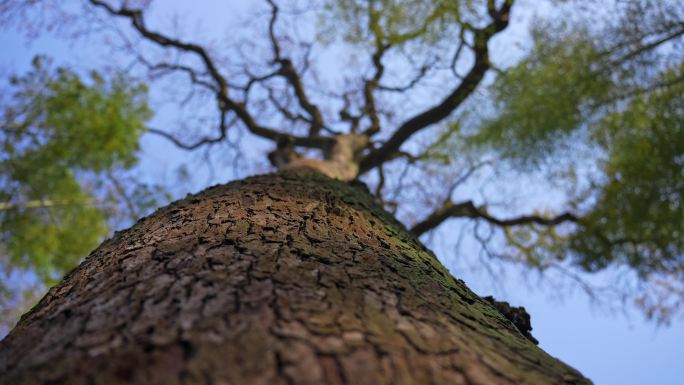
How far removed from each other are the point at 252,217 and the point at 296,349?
0.95 metres

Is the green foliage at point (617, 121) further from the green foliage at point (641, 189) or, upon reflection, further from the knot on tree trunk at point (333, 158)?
the knot on tree trunk at point (333, 158)

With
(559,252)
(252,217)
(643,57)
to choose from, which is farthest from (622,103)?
(252,217)

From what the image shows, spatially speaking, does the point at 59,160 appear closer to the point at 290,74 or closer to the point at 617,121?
the point at 290,74

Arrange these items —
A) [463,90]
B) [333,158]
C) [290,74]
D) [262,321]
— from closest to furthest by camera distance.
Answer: [262,321] → [333,158] → [463,90] → [290,74]

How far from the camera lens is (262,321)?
2.57ft

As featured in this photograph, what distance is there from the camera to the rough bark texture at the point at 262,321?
675 mm

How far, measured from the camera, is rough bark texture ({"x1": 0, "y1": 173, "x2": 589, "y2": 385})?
2.21ft

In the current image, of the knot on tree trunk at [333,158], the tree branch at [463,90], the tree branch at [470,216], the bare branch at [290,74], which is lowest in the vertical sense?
the knot on tree trunk at [333,158]

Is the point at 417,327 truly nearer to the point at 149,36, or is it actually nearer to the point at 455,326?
the point at 455,326

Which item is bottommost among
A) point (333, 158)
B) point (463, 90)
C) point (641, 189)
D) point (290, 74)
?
point (333, 158)

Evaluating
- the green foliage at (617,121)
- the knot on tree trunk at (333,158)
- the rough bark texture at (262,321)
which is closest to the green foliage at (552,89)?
the green foliage at (617,121)

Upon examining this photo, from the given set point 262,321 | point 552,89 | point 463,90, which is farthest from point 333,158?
point 262,321

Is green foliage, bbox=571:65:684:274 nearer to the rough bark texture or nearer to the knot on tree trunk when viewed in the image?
the knot on tree trunk

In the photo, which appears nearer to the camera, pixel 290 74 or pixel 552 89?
pixel 552 89
